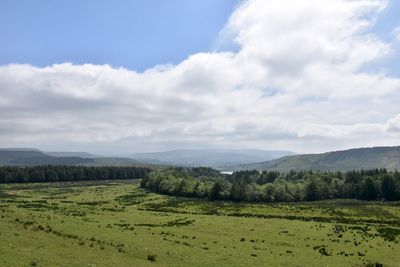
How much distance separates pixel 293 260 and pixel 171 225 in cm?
3316

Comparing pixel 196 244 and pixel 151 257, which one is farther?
pixel 196 244

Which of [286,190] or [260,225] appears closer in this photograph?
[260,225]

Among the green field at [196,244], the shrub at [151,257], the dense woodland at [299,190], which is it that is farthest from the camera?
the dense woodland at [299,190]

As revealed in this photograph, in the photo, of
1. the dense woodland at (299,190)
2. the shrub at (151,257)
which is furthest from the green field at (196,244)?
the dense woodland at (299,190)

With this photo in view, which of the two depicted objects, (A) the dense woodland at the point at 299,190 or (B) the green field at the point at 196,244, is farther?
(A) the dense woodland at the point at 299,190

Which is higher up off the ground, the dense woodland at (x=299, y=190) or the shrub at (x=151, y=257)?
the shrub at (x=151, y=257)

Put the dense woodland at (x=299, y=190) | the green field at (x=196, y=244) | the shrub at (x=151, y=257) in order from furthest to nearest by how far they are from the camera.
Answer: the dense woodland at (x=299, y=190) → the shrub at (x=151, y=257) → the green field at (x=196, y=244)

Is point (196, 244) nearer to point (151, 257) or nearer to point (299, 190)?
point (151, 257)

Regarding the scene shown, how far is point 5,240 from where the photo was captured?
4059 centimetres

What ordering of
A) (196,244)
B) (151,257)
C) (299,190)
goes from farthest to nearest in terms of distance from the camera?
(299,190) < (196,244) < (151,257)

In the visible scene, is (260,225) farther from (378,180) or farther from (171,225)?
(378,180)

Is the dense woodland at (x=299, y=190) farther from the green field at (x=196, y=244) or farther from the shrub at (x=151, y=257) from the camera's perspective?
the shrub at (x=151, y=257)

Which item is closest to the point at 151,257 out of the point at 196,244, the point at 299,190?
the point at 196,244

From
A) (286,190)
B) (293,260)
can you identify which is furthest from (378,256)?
(286,190)
